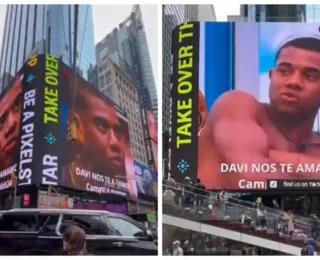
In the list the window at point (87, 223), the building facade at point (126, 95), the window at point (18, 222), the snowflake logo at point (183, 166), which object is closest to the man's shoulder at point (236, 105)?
the snowflake logo at point (183, 166)

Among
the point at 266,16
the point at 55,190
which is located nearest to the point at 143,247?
the point at 55,190

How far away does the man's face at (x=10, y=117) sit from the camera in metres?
17.0

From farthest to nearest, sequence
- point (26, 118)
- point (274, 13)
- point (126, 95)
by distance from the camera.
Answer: point (274, 13) → point (126, 95) → point (26, 118)

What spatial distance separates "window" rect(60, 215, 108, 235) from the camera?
1545 cm

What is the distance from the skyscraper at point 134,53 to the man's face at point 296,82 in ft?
10.6

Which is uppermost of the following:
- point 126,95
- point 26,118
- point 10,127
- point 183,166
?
point 126,95

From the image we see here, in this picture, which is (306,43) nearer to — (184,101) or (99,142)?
(184,101)

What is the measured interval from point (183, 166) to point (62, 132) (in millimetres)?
3247

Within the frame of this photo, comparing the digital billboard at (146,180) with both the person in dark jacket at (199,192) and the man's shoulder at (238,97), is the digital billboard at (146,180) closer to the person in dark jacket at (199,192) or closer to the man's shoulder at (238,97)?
the person in dark jacket at (199,192)

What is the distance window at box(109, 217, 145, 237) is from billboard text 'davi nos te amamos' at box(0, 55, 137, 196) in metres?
1.16

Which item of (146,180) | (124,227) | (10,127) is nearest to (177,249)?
(146,180)

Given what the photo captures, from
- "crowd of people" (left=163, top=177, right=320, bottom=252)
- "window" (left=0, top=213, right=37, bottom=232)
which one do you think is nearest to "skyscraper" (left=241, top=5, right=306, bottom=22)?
"crowd of people" (left=163, top=177, right=320, bottom=252)

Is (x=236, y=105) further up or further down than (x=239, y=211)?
further up

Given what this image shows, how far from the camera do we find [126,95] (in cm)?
1727
